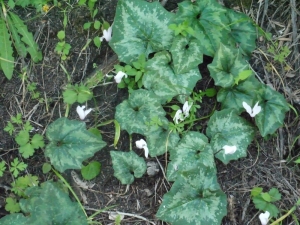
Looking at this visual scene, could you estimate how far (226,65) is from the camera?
3145 millimetres

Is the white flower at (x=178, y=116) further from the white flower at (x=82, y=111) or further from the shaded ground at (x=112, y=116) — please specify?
the white flower at (x=82, y=111)

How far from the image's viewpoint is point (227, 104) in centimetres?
314

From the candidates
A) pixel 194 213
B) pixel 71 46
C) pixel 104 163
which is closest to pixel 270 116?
pixel 194 213

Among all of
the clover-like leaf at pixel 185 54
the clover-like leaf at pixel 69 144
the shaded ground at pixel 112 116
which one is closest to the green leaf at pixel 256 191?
the shaded ground at pixel 112 116

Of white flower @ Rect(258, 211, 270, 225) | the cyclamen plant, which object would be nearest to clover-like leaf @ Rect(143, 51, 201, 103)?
the cyclamen plant

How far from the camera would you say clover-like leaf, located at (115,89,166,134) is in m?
3.11

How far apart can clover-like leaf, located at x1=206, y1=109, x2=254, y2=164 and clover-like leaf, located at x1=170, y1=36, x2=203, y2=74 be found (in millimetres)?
314

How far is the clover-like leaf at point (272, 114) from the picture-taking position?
10.1ft

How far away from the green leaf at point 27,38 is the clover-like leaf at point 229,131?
111cm

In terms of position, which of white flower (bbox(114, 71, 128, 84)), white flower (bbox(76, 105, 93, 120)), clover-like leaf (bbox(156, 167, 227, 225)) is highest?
white flower (bbox(114, 71, 128, 84))

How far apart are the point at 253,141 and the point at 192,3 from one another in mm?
883

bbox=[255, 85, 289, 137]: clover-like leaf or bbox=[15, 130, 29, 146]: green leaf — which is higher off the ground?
bbox=[15, 130, 29, 146]: green leaf

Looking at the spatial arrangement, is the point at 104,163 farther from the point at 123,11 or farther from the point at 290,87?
the point at 290,87

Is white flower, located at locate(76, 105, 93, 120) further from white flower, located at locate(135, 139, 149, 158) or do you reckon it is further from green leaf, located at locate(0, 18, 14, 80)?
green leaf, located at locate(0, 18, 14, 80)
